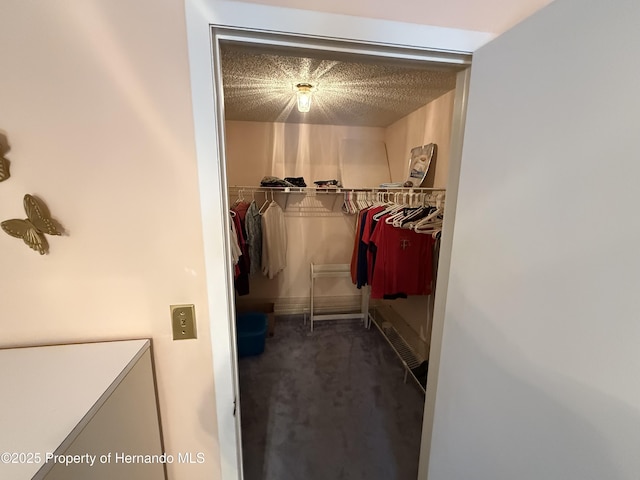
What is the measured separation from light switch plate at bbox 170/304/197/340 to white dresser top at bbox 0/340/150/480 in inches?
4.0

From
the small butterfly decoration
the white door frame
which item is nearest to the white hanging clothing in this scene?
the white door frame

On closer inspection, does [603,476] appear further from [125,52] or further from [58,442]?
[125,52]

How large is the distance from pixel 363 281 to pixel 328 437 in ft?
4.13

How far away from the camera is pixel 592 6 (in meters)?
0.50

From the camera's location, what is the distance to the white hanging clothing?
2.71 metres

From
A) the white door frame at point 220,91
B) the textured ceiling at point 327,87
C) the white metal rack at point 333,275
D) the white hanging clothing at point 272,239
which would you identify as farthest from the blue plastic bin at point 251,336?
the textured ceiling at point 327,87

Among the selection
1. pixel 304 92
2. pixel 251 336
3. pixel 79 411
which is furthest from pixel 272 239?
pixel 79 411

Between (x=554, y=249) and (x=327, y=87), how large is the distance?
5.98 ft

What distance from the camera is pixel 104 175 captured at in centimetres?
70

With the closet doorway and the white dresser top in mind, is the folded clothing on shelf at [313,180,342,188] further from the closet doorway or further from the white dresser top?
the white dresser top

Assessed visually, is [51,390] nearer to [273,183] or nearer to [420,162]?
[273,183]

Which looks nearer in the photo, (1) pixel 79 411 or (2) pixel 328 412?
(1) pixel 79 411

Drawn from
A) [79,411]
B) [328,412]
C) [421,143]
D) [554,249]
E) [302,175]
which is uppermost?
[421,143]

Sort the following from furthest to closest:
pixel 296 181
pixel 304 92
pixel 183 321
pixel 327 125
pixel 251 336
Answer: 1. pixel 327 125
2. pixel 296 181
3. pixel 251 336
4. pixel 304 92
5. pixel 183 321
